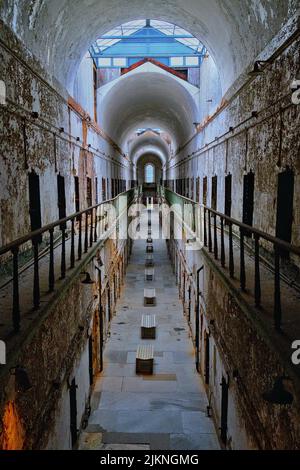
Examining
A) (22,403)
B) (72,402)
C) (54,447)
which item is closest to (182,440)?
(72,402)

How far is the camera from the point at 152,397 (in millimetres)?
9508

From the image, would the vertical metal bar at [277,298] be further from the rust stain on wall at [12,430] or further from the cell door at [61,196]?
the cell door at [61,196]

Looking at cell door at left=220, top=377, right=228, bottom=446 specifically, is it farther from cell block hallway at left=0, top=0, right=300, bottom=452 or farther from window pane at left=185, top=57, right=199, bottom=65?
window pane at left=185, top=57, right=199, bottom=65

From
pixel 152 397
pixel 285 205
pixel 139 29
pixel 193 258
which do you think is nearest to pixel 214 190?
pixel 193 258

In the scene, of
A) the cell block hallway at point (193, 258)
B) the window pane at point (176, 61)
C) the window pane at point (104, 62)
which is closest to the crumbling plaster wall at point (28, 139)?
the cell block hallway at point (193, 258)

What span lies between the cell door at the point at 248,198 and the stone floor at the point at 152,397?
4.04 metres

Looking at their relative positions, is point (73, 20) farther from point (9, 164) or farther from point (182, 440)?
point (182, 440)

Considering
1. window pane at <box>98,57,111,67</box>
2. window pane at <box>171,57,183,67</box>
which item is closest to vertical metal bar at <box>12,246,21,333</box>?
window pane at <box>98,57,111,67</box>

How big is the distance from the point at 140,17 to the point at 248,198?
706 centimetres

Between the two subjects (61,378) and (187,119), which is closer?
(61,378)

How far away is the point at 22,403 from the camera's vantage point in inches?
A: 163
